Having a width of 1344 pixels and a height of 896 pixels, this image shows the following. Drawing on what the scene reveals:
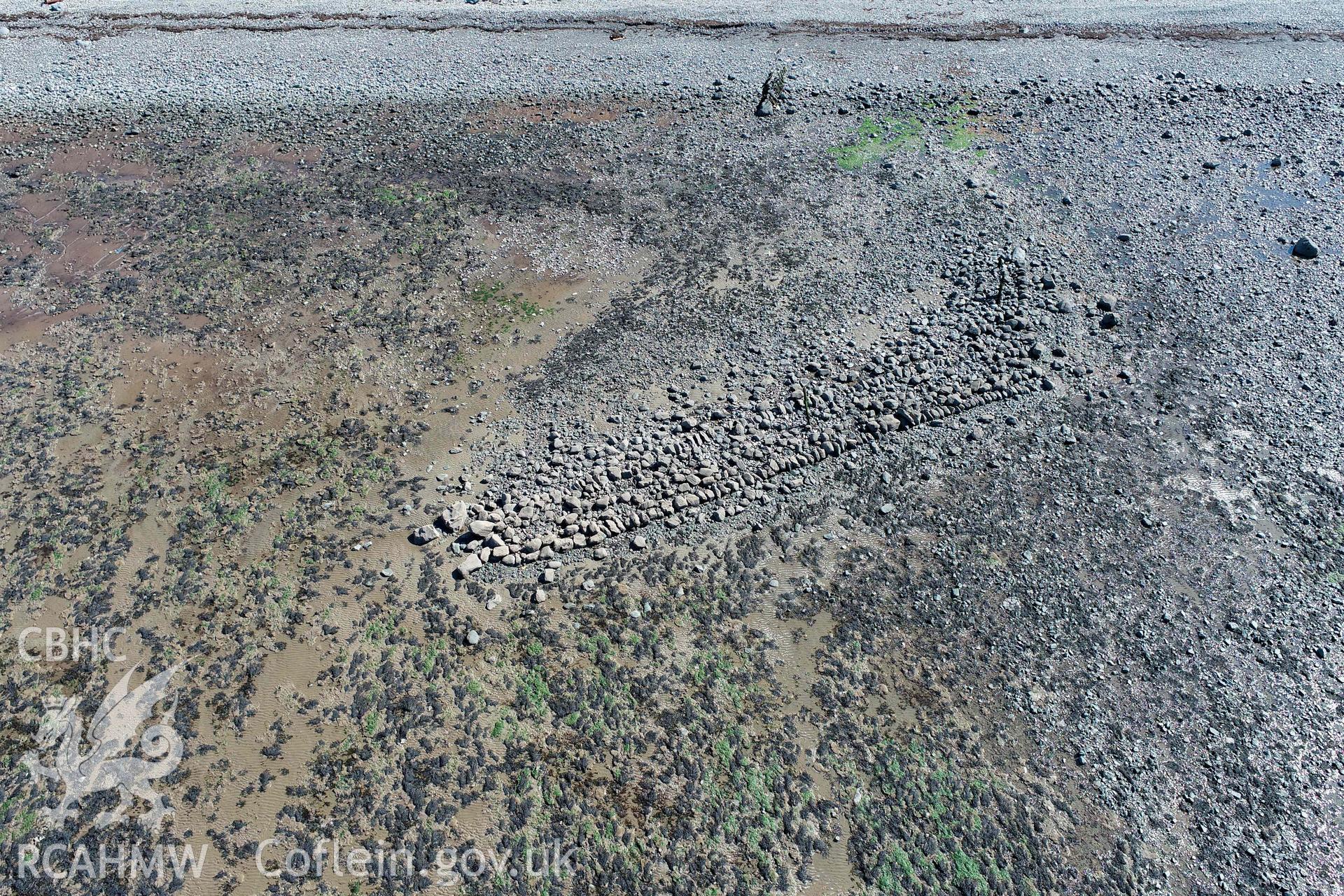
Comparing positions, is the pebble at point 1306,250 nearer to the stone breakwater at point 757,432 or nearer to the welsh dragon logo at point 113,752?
the stone breakwater at point 757,432

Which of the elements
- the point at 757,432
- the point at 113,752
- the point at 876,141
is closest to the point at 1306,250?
the point at 876,141

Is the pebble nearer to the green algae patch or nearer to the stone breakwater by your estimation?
the stone breakwater

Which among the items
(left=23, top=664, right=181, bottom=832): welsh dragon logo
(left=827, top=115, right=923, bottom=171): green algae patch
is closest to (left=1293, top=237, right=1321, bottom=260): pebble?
(left=827, top=115, right=923, bottom=171): green algae patch

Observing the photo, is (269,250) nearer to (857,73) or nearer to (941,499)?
(941,499)

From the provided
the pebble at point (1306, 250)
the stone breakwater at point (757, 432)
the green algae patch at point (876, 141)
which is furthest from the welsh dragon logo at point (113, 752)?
the pebble at point (1306, 250)

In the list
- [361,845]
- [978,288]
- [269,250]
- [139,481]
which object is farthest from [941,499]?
[269,250]

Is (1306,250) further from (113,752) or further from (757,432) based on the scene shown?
(113,752)
